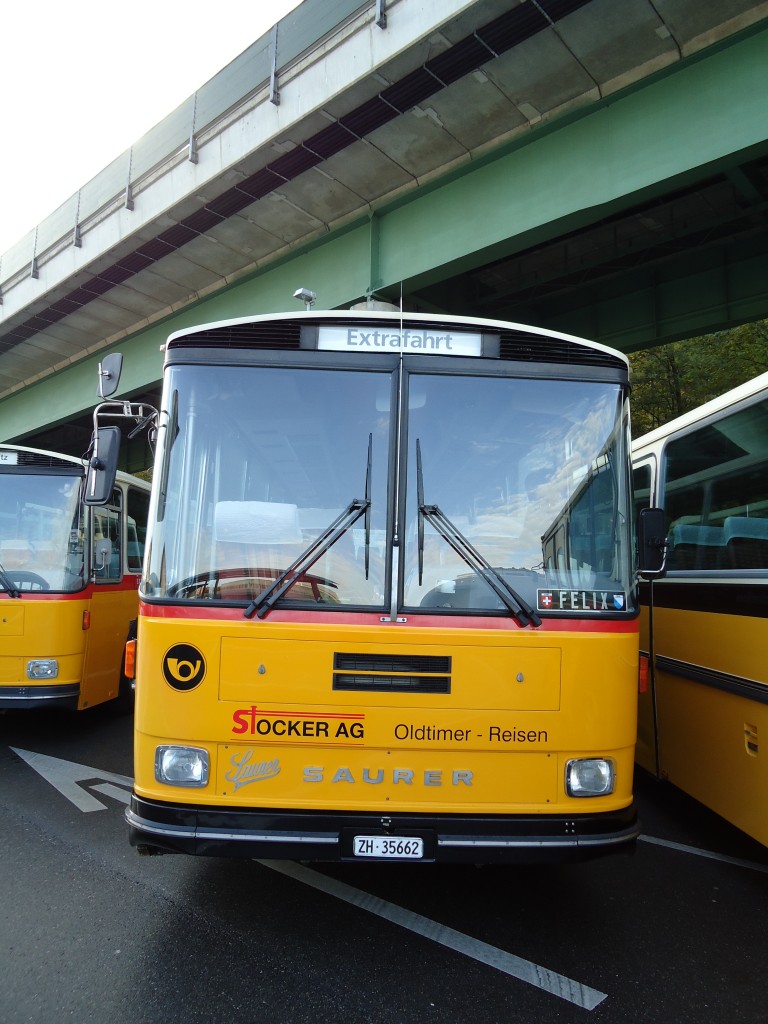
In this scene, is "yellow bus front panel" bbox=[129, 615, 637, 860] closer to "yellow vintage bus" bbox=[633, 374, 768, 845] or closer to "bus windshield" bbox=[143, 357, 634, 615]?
"bus windshield" bbox=[143, 357, 634, 615]

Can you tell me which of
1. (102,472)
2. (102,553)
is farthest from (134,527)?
(102,472)

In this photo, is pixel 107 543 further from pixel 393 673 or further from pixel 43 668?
pixel 393 673

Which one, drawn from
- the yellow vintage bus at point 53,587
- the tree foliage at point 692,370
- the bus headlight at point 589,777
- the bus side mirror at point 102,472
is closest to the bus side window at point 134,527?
the yellow vintage bus at point 53,587

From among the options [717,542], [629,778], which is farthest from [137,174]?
[629,778]

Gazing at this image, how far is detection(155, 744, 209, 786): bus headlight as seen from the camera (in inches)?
133

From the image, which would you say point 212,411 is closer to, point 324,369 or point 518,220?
point 324,369

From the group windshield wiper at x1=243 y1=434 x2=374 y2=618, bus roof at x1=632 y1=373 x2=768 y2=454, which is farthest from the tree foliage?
windshield wiper at x1=243 y1=434 x2=374 y2=618

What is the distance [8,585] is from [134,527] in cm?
200

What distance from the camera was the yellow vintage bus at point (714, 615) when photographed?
421 centimetres

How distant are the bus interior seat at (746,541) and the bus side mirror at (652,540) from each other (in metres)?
0.73

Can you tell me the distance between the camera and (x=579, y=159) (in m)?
8.23

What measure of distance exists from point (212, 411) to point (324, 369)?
0.60 m

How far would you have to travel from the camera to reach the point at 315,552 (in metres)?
3.52

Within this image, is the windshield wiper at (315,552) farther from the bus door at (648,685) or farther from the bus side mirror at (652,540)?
the bus door at (648,685)
